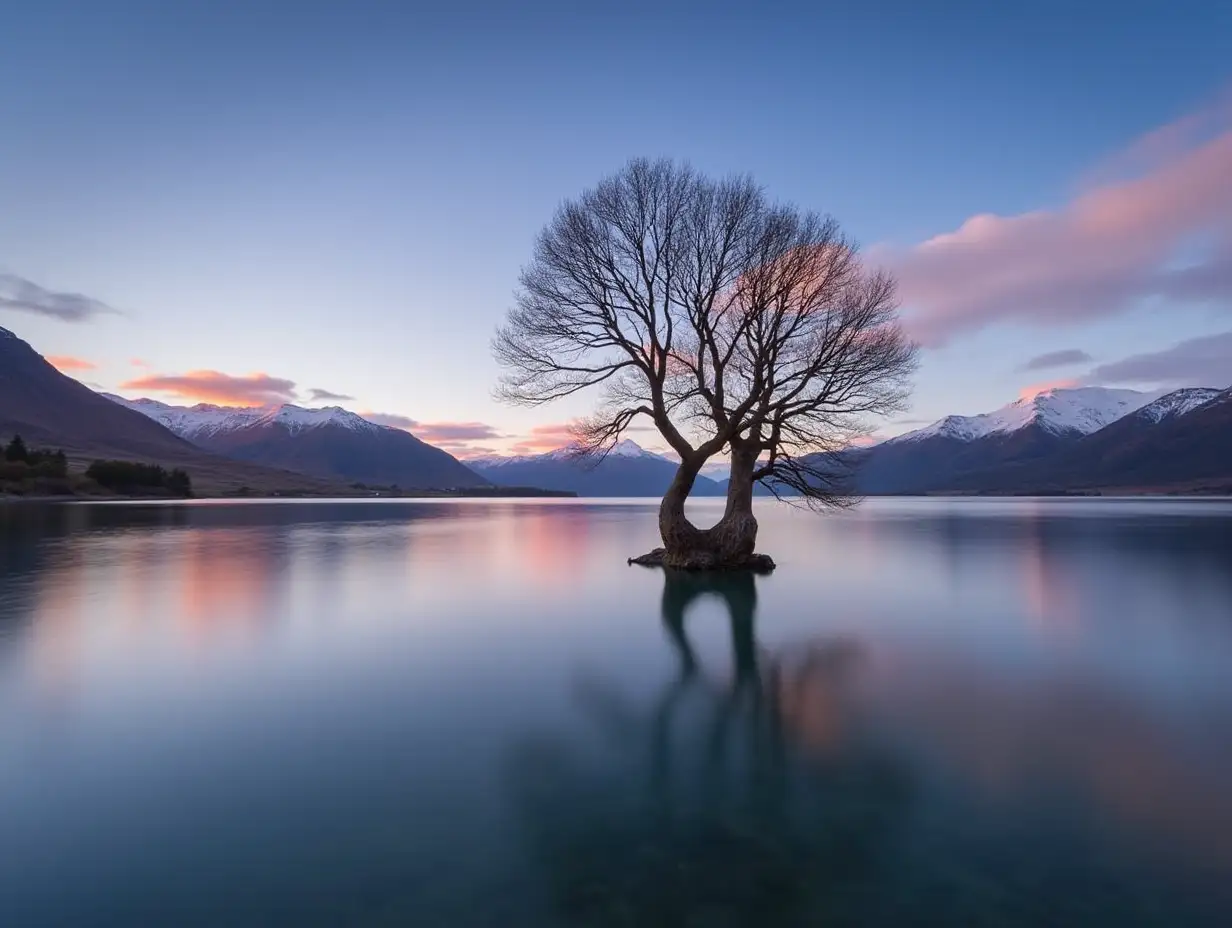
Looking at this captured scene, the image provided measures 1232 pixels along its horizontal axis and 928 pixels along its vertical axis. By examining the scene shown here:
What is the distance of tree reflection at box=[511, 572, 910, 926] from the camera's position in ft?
14.0

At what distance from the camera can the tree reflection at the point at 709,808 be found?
4.27 m

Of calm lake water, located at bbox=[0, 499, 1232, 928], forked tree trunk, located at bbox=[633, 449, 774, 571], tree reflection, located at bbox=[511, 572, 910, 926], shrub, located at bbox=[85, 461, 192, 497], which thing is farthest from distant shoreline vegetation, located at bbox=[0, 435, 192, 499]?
tree reflection, located at bbox=[511, 572, 910, 926]

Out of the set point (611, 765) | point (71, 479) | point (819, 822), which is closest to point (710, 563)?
point (611, 765)

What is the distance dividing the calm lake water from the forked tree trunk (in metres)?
8.35

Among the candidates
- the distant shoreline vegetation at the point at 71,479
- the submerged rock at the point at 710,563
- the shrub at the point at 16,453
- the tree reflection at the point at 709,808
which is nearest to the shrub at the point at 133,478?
the distant shoreline vegetation at the point at 71,479

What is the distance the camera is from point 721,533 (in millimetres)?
24797

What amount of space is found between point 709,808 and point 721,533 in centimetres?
1954

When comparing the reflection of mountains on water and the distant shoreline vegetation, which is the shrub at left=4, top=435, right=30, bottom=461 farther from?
the reflection of mountains on water

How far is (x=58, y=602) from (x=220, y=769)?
1327 centimetres

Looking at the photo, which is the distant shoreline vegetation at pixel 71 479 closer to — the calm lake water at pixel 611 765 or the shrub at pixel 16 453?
the shrub at pixel 16 453

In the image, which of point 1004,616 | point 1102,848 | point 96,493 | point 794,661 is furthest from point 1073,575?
point 96,493

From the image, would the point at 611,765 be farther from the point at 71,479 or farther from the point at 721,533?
the point at 71,479

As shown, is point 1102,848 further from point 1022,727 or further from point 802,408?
point 802,408

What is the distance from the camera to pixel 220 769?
6469 mm
